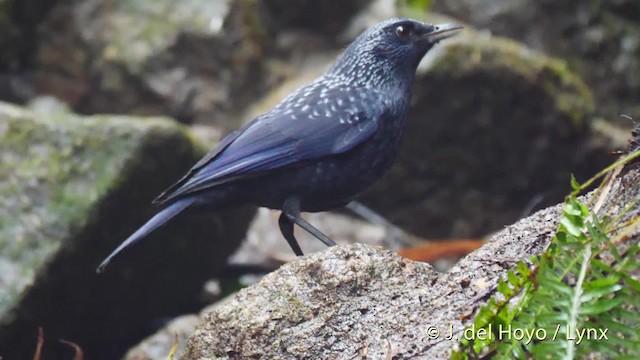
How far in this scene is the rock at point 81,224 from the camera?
4914 millimetres

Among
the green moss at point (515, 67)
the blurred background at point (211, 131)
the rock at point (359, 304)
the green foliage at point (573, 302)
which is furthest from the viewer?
the green moss at point (515, 67)

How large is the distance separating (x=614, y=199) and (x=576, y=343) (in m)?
0.71

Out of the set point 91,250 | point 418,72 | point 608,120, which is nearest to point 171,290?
point 91,250

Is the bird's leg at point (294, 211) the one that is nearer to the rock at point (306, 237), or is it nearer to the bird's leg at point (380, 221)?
the rock at point (306, 237)

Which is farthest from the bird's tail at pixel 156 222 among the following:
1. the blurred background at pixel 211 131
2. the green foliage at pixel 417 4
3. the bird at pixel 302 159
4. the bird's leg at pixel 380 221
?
the green foliage at pixel 417 4

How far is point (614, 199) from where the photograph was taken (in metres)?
3.01

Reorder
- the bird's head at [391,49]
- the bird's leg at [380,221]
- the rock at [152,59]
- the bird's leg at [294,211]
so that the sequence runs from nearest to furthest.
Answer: the bird's leg at [294,211]
the bird's head at [391,49]
the bird's leg at [380,221]
the rock at [152,59]

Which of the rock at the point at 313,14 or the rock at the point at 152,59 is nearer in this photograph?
the rock at the point at 152,59

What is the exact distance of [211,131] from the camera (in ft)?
25.0

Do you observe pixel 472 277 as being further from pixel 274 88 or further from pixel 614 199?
pixel 274 88

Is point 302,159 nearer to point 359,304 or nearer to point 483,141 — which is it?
point 359,304

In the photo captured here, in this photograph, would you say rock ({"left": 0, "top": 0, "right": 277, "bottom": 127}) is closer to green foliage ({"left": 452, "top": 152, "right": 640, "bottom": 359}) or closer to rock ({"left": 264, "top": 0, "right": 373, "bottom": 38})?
rock ({"left": 264, "top": 0, "right": 373, "bottom": 38})

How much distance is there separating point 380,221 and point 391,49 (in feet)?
7.31

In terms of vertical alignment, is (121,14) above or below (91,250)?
above
